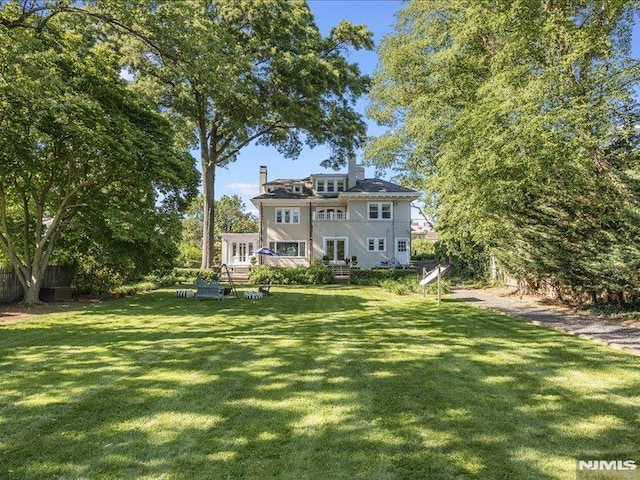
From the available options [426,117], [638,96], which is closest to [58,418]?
[638,96]

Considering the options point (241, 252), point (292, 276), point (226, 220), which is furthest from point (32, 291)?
point (226, 220)

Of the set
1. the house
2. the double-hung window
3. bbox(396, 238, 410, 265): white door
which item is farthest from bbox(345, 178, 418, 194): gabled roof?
the double-hung window

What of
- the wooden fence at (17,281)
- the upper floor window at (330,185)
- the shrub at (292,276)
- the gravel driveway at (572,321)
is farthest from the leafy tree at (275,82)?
the gravel driveway at (572,321)

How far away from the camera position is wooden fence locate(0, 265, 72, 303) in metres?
13.4

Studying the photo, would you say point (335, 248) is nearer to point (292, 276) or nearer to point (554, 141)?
point (292, 276)

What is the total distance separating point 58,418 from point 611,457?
4827 mm

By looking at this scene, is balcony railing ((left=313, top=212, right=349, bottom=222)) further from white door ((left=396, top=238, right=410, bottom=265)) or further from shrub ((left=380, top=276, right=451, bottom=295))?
shrub ((left=380, top=276, right=451, bottom=295))

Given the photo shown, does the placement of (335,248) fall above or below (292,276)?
above

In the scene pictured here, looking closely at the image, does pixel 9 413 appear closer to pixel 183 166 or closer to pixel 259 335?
pixel 259 335

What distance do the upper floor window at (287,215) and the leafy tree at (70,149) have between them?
1804 centimetres

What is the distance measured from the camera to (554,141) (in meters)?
9.70

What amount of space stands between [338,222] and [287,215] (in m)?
4.32

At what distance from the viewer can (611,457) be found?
327 centimetres

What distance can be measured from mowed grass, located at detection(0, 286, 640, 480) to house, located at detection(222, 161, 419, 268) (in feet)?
79.1
